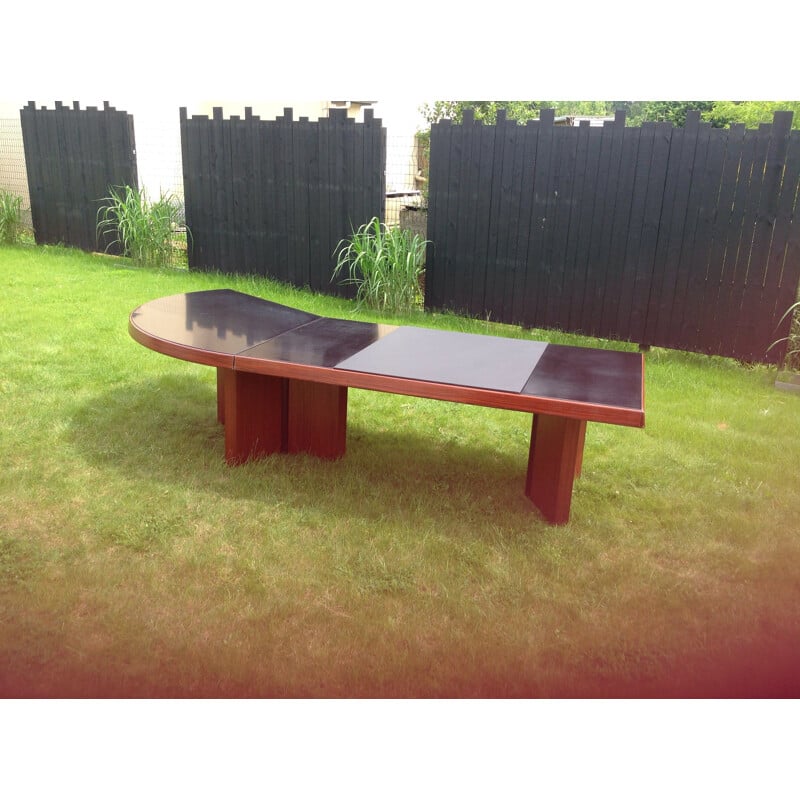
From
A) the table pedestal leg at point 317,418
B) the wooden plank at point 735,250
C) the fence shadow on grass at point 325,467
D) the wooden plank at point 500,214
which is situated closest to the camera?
the fence shadow on grass at point 325,467

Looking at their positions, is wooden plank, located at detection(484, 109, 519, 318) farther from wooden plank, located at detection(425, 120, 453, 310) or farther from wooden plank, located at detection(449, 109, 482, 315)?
wooden plank, located at detection(425, 120, 453, 310)

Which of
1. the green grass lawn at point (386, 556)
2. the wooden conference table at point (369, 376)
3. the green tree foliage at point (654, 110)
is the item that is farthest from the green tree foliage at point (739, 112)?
the wooden conference table at point (369, 376)

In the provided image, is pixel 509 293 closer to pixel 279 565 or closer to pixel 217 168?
pixel 217 168

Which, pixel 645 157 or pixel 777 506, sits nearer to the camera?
pixel 777 506

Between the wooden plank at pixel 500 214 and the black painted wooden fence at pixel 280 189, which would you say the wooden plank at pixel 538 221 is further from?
the black painted wooden fence at pixel 280 189

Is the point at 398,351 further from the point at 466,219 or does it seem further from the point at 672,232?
the point at 466,219

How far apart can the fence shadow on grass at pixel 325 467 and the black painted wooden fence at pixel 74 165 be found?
18.1 ft

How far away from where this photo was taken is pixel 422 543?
288cm

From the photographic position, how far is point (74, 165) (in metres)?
9.05

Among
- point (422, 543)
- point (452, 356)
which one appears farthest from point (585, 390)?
point (422, 543)

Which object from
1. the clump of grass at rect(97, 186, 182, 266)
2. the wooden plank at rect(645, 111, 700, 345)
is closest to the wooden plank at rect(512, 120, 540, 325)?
the wooden plank at rect(645, 111, 700, 345)

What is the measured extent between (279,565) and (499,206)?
427 cm

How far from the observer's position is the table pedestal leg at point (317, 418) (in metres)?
3.50

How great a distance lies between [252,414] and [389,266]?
133 inches
